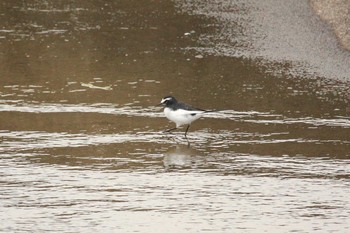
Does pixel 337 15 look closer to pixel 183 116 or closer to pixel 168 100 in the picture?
pixel 168 100

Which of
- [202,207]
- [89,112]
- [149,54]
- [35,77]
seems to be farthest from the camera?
[149,54]

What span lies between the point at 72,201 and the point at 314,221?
7.02ft

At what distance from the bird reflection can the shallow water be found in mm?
27

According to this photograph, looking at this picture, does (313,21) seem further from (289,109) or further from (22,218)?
(22,218)

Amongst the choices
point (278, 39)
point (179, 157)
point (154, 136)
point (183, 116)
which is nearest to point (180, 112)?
point (183, 116)

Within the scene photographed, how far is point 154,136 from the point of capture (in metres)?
12.2

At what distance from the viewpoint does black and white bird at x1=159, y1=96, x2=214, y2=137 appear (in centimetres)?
1221

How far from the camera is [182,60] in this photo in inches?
608

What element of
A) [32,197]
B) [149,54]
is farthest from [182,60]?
[32,197]

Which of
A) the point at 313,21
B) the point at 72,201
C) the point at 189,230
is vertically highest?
the point at 313,21

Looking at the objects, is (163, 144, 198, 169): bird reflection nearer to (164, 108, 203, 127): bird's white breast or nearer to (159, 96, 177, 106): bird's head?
(164, 108, 203, 127): bird's white breast

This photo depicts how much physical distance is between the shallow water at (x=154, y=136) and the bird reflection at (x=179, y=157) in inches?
1.1

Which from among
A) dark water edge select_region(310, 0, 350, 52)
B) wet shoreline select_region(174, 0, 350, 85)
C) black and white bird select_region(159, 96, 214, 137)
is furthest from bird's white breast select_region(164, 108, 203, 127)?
dark water edge select_region(310, 0, 350, 52)

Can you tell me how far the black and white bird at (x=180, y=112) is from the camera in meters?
12.2
